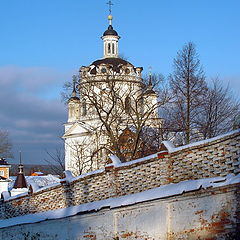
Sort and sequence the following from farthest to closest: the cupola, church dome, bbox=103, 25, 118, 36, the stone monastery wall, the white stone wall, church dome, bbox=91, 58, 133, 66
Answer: church dome, bbox=103, 25, 118, 36, the cupola, church dome, bbox=91, 58, 133, 66, the stone monastery wall, the white stone wall

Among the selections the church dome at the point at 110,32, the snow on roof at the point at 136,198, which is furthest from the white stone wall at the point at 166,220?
the church dome at the point at 110,32

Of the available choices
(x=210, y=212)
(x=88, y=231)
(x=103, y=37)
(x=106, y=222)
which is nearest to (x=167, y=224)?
(x=210, y=212)

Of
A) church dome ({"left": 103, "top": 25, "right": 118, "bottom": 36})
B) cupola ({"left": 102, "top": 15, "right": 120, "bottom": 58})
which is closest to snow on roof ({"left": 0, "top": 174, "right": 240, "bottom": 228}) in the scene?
cupola ({"left": 102, "top": 15, "right": 120, "bottom": 58})

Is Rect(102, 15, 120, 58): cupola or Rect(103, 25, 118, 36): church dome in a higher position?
Rect(103, 25, 118, 36): church dome

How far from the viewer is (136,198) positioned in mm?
12906

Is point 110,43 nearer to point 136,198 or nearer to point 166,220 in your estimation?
point 136,198

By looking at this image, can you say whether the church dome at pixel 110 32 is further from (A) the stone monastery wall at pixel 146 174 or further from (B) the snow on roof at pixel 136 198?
(B) the snow on roof at pixel 136 198

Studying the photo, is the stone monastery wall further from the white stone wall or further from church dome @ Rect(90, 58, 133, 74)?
church dome @ Rect(90, 58, 133, 74)

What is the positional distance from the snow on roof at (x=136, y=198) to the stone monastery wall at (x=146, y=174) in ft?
0.63

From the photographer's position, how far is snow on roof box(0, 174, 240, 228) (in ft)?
34.5

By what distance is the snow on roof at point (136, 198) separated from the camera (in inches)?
413

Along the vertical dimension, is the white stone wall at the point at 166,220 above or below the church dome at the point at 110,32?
below

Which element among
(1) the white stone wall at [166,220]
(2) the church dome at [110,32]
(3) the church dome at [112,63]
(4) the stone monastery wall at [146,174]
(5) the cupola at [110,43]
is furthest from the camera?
(2) the church dome at [110,32]

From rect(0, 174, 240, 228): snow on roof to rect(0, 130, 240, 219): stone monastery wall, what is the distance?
0.19 m
